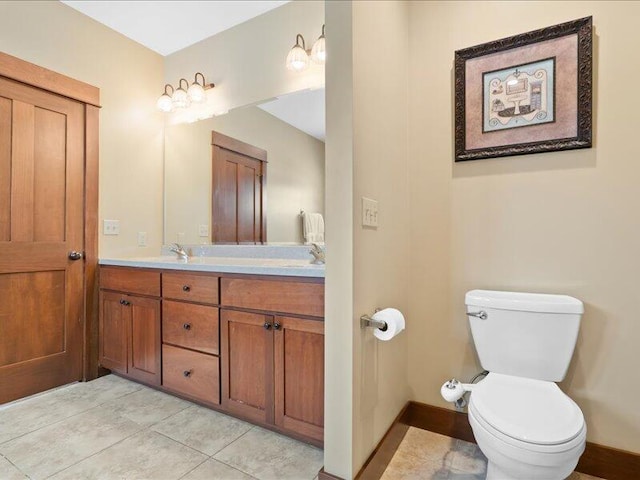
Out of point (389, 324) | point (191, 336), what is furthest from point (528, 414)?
point (191, 336)

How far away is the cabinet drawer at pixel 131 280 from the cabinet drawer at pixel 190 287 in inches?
3.7

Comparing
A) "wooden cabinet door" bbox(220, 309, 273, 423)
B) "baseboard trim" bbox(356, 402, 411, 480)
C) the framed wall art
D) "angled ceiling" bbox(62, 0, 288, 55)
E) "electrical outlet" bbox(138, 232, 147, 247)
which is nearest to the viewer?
"baseboard trim" bbox(356, 402, 411, 480)

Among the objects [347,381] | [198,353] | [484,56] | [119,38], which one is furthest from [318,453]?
[119,38]

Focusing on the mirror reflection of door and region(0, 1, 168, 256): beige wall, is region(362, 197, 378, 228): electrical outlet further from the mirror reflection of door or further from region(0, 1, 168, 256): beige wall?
region(0, 1, 168, 256): beige wall

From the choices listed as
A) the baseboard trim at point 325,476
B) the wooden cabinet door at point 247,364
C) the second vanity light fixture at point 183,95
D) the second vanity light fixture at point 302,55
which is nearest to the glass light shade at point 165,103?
the second vanity light fixture at point 183,95

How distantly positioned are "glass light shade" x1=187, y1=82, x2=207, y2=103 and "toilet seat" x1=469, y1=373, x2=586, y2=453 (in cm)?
251

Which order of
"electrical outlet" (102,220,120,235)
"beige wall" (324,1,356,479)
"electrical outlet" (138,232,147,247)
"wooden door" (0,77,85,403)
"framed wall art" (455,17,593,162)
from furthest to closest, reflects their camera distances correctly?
"electrical outlet" (138,232,147,247) → "electrical outlet" (102,220,120,235) → "wooden door" (0,77,85,403) → "framed wall art" (455,17,593,162) → "beige wall" (324,1,356,479)

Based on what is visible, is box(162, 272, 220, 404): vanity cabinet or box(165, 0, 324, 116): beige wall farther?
box(165, 0, 324, 116): beige wall

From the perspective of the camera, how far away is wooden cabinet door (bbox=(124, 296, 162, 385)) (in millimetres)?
→ 2021

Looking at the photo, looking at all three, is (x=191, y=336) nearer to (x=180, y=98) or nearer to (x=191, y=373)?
(x=191, y=373)

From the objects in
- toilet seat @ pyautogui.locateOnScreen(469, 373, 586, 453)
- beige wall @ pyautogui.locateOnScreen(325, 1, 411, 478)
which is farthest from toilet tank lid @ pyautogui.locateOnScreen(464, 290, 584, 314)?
beige wall @ pyautogui.locateOnScreen(325, 1, 411, 478)

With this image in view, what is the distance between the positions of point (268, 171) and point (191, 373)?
4.29 ft

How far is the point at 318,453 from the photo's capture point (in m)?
1.53

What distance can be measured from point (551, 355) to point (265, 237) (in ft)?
5.44
